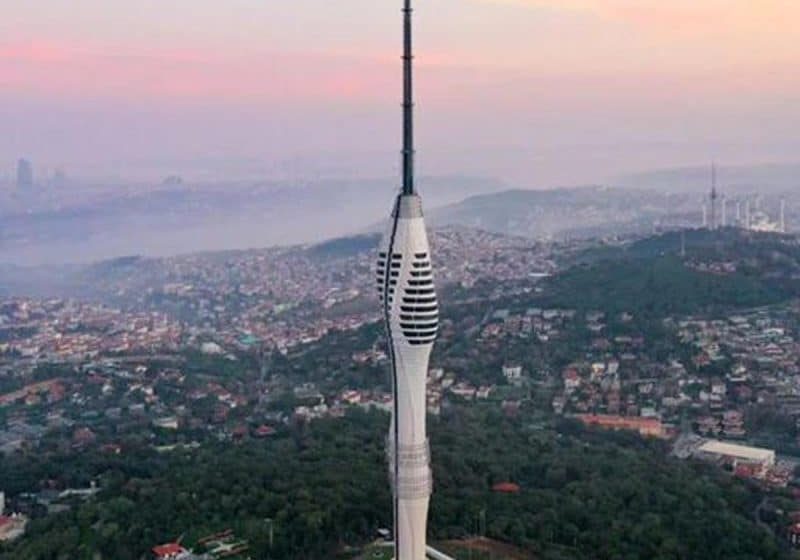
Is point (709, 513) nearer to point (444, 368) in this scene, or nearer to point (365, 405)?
point (365, 405)

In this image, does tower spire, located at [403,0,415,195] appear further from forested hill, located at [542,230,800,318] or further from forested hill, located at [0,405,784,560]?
forested hill, located at [542,230,800,318]

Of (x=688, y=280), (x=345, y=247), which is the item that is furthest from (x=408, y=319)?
(x=345, y=247)

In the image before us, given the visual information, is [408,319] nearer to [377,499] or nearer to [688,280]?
[377,499]

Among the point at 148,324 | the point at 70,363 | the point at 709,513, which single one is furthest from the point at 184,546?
the point at 148,324

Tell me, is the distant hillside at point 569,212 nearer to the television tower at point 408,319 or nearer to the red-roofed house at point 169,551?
the red-roofed house at point 169,551

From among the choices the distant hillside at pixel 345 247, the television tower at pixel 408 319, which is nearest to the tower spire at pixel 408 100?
the television tower at pixel 408 319
